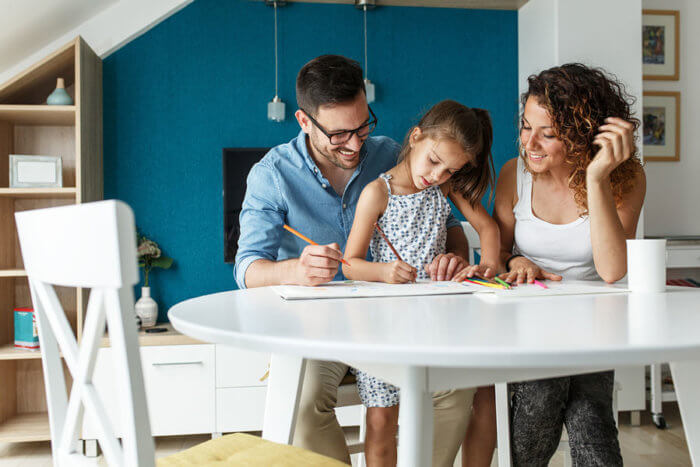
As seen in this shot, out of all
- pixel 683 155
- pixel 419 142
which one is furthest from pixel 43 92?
pixel 683 155

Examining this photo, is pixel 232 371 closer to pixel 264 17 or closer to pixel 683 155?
pixel 264 17

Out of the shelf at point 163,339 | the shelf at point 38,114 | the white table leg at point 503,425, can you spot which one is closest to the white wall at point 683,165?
the white table leg at point 503,425

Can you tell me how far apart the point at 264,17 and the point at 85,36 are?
1.01 meters

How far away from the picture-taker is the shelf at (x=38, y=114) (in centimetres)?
294

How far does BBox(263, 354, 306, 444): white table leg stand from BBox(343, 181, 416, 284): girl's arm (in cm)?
31

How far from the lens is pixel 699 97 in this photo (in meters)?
3.66

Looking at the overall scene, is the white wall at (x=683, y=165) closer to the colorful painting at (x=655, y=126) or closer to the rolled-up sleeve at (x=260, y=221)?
the colorful painting at (x=655, y=126)

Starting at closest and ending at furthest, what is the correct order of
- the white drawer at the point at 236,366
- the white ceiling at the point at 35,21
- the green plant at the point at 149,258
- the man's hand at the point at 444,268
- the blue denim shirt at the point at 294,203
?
the man's hand at the point at 444,268, the blue denim shirt at the point at 294,203, the white ceiling at the point at 35,21, the white drawer at the point at 236,366, the green plant at the point at 149,258

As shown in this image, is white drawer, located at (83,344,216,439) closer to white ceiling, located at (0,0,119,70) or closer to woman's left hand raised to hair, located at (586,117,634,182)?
white ceiling, located at (0,0,119,70)

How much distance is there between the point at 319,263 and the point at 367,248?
0.36 meters

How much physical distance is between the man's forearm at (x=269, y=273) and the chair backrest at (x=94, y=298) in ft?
2.03

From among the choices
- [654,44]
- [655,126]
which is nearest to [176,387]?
[655,126]

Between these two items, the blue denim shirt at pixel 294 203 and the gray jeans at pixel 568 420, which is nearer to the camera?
the gray jeans at pixel 568 420

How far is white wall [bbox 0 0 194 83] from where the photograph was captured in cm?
337
